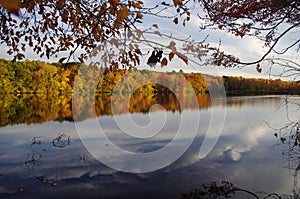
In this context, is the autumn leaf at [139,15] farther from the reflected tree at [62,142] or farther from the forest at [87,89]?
the reflected tree at [62,142]

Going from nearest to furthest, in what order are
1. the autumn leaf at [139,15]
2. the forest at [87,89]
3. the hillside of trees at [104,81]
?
the autumn leaf at [139,15] < the hillside of trees at [104,81] < the forest at [87,89]

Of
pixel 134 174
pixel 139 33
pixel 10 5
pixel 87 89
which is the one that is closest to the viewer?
pixel 10 5

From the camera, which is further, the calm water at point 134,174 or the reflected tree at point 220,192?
the calm water at point 134,174

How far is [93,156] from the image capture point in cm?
812

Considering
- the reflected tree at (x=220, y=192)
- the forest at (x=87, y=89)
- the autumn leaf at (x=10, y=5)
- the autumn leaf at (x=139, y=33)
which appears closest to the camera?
the autumn leaf at (x=10, y=5)

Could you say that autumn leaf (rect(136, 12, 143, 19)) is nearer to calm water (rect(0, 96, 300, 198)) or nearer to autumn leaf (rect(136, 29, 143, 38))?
autumn leaf (rect(136, 29, 143, 38))

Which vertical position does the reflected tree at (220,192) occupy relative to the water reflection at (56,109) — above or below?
below

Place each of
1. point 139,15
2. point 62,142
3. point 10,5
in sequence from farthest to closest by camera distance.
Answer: point 62,142, point 139,15, point 10,5

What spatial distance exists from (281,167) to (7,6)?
294 inches

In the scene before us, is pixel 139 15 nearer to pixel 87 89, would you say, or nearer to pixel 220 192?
pixel 220 192

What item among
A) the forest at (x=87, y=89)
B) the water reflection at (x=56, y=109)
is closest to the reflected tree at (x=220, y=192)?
the forest at (x=87, y=89)

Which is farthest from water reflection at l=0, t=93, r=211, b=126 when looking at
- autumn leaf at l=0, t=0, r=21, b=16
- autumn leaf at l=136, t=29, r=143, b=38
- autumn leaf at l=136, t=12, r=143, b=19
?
autumn leaf at l=0, t=0, r=21, b=16

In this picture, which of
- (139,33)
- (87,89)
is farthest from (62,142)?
(139,33)

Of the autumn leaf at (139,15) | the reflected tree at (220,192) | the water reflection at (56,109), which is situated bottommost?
the reflected tree at (220,192)
